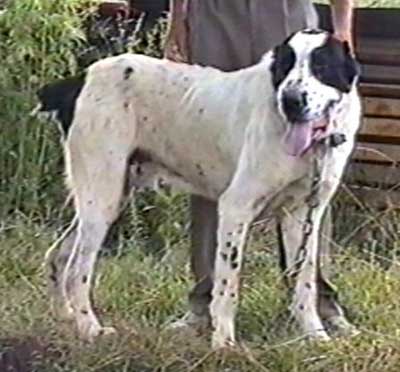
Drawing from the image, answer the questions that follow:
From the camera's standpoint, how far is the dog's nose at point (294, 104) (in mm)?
4609

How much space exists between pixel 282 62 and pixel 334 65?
185mm

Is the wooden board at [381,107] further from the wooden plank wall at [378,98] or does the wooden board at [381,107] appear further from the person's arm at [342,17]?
the person's arm at [342,17]

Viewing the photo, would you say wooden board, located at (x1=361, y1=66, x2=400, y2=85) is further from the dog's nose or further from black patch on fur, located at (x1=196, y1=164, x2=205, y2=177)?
the dog's nose

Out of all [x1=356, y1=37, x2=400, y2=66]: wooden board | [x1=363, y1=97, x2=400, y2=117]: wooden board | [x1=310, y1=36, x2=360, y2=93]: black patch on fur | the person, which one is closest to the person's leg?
the person

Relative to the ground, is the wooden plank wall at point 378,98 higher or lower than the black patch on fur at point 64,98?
lower

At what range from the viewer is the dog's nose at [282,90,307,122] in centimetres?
461

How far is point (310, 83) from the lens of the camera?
15.3ft

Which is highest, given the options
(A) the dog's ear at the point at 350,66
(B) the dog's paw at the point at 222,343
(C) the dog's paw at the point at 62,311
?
(A) the dog's ear at the point at 350,66

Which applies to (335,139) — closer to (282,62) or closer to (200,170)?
(282,62)

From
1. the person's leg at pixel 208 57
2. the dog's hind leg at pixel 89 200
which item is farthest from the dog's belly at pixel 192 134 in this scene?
the person's leg at pixel 208 57

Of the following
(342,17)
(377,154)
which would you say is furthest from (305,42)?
(377,154)

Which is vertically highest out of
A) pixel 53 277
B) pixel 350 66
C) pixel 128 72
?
pixel 350 66

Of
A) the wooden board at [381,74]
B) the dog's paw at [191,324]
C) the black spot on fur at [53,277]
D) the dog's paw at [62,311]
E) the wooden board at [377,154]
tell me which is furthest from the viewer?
the wooden board at [381,74]

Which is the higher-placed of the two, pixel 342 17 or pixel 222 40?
pixel 342 17
